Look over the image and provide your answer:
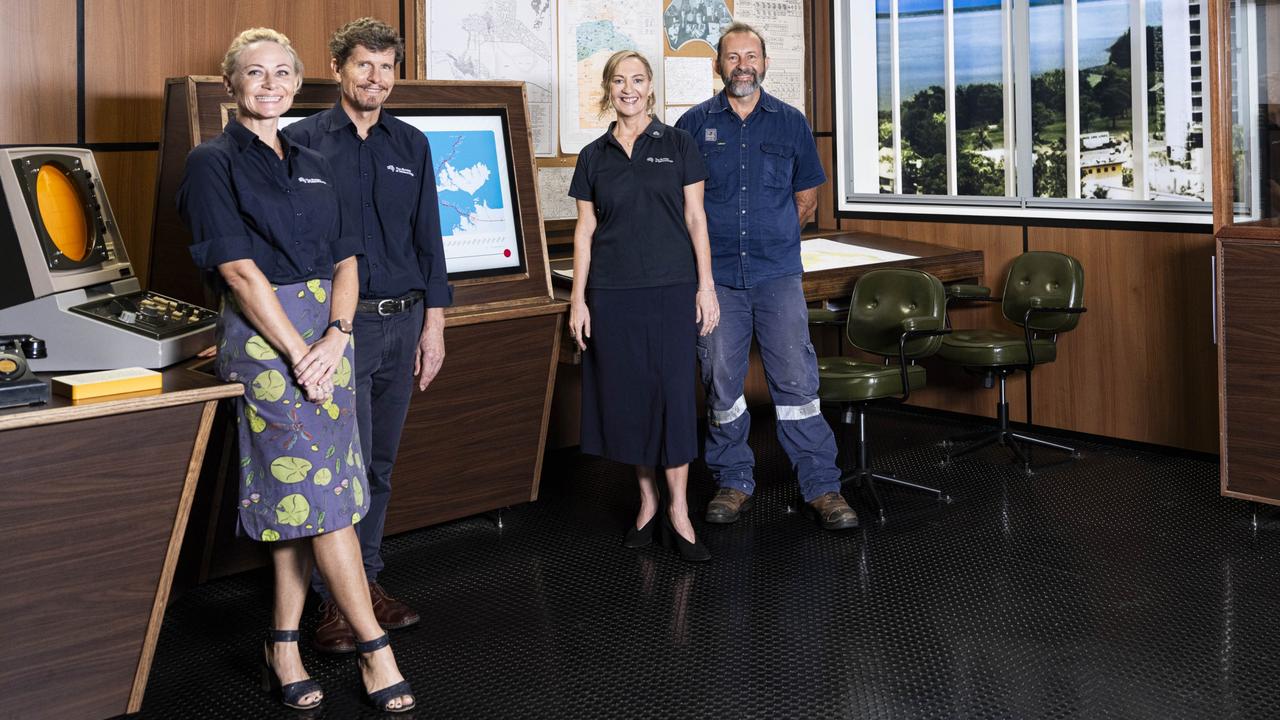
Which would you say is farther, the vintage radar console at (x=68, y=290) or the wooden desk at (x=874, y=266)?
the wooden desk at (x=874, y=266)

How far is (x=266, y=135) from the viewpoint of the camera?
2.79m

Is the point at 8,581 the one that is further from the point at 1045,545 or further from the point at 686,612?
the point at 1045,545

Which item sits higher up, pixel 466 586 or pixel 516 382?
pixel 516 382

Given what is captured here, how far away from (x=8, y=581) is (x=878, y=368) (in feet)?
10.1

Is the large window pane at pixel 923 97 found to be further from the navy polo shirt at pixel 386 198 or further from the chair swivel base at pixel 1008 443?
the navy polo shirt at pixel 386 198

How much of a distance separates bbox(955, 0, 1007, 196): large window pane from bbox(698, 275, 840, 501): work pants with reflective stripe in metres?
2.10

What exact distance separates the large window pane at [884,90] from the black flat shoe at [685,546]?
2.99 meters

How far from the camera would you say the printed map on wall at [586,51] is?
211 inches

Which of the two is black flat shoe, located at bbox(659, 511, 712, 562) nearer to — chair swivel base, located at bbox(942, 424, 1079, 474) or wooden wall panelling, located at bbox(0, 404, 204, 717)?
chair swivel base, located at bbox(942, 424, 1079, 474)

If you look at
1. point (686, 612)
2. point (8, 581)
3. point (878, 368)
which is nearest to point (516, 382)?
point (686, 612)

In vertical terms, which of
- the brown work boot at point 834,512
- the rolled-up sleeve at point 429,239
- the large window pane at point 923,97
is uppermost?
the large window pane at point 923,97

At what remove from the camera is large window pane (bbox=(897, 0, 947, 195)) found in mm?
6211

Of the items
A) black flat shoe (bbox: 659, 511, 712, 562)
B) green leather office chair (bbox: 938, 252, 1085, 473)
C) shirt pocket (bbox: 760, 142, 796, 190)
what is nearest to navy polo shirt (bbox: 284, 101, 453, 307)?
black flat shoe (bbox: 659, 511, 712, 562)

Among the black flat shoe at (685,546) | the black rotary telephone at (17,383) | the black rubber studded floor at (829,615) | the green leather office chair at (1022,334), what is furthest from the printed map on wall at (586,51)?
the black rotary telephone at (17,383)
